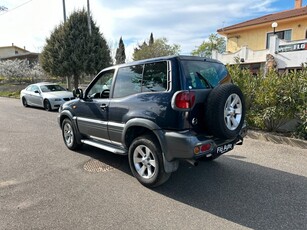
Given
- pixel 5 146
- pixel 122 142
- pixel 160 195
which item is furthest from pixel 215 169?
pixel 5 146

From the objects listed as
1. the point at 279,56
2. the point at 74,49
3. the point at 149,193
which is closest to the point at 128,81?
the point at 149,193

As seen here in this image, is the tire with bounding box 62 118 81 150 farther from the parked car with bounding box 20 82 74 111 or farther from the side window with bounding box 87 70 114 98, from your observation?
the parked car with bounding box 20 82 74 111

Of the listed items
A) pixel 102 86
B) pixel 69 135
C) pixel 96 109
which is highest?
pixel 102 86

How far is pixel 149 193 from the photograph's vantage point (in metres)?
3.53

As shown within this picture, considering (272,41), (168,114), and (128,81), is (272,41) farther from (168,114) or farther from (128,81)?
(168,114)

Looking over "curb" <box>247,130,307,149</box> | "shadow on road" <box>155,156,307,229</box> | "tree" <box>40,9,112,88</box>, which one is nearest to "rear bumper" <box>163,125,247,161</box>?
"shadow on road" <box>155,156,307,229</box>

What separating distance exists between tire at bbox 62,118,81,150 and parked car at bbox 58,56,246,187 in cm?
118

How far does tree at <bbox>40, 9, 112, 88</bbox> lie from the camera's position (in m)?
16.7

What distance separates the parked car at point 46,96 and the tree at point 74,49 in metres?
3.84

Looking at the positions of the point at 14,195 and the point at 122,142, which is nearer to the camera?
the point at 14,195

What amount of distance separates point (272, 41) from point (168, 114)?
15.6m

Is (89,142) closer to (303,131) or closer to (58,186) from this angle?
(58,186)

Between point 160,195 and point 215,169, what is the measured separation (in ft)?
4.50

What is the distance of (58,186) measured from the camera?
376cm
